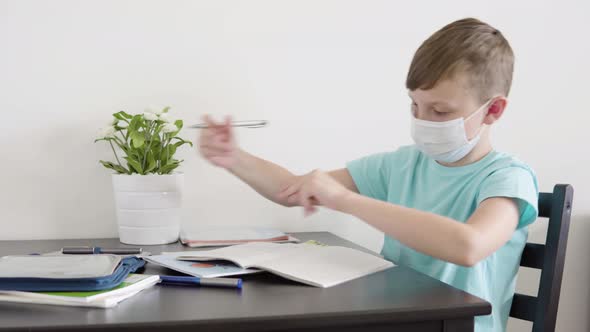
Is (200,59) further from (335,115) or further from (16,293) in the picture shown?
(16,293)

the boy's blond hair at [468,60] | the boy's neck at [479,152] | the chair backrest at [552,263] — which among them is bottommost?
the chair backrest at [552,263]

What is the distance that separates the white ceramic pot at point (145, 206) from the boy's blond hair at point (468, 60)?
0.54 meters

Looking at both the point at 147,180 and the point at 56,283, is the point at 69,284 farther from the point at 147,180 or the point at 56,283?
the point at 147,180

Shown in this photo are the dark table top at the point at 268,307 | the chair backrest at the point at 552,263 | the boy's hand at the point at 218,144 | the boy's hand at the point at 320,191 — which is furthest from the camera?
the boy's hand at the point at 218,144

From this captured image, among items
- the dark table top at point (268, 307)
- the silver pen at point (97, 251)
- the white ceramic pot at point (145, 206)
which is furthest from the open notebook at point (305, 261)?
the white ceramic pot at point (145, 206)

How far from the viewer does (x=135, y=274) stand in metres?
0.84

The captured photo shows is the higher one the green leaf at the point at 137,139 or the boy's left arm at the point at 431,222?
the green leaf at the point at 137,139

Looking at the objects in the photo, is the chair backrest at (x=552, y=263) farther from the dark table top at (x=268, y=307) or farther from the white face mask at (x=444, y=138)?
the dark table top at (x=268, y=307)

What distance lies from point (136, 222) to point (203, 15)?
1.69 feet

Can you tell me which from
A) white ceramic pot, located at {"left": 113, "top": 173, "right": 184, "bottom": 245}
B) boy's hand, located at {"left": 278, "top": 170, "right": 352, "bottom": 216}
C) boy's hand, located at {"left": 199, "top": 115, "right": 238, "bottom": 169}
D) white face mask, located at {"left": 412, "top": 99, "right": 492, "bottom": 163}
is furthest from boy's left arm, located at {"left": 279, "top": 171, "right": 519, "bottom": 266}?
white ceramic pot, located at {"left": 113, "top": 173, "right": 184, "bottom": 245}

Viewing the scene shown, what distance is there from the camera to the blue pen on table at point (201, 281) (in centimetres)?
80

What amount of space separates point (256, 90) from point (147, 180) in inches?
14.8

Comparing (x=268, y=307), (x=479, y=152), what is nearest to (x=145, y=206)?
(x=268, y=307)

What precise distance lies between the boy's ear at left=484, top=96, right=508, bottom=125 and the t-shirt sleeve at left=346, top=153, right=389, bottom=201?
0.28m
